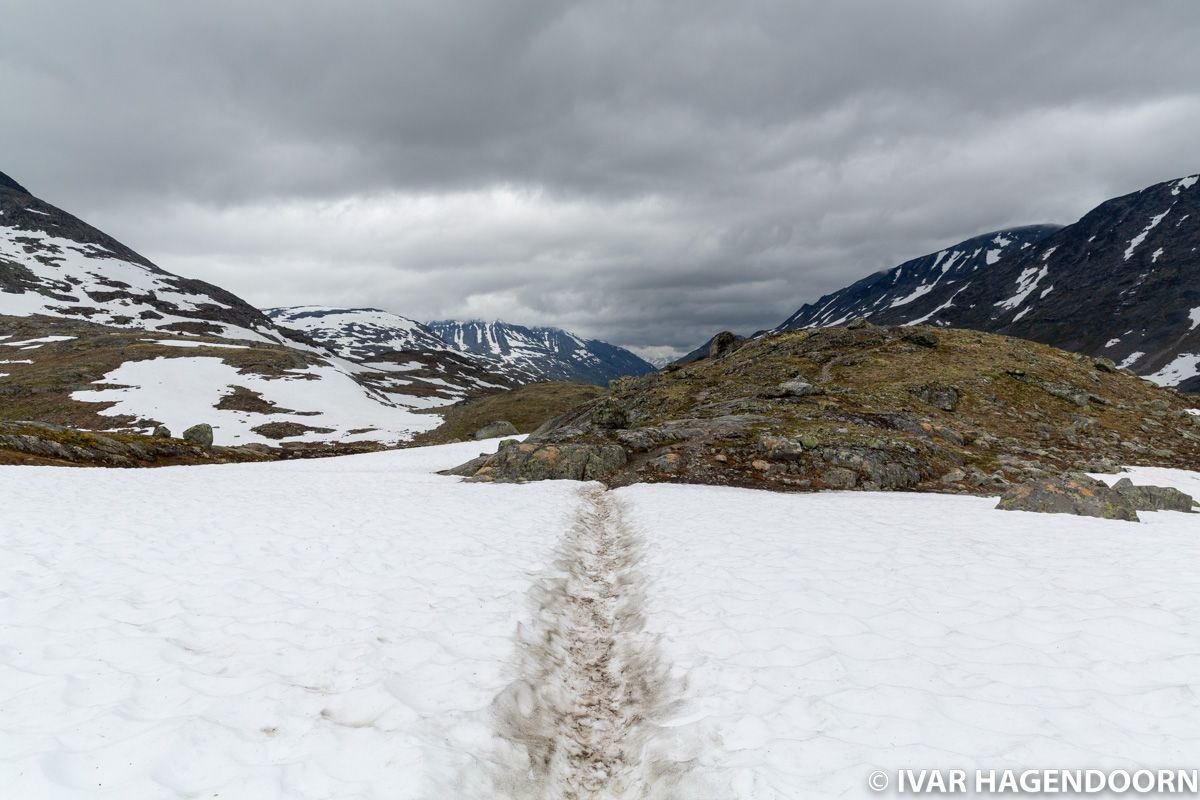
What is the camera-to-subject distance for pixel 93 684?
641 centimetres

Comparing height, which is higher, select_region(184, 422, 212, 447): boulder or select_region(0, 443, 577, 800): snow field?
select_region(184, 422, 212, 447): boulder

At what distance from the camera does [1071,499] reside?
17.1 m

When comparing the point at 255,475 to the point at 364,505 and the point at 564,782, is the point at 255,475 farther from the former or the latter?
the point at 564,782

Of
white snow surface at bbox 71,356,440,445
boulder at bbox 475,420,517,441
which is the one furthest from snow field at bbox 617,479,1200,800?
white snow surface at bbox 71,356,440,445

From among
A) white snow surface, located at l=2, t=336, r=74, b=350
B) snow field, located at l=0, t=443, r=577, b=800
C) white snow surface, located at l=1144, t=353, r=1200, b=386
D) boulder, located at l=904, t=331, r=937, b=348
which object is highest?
white snow surface, located at l=1144, t=353, r=1200, b=386

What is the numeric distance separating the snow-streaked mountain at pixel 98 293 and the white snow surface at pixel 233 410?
8542cm

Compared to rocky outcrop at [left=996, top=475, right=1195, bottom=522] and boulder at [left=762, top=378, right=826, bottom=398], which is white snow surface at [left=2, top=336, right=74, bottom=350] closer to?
boulder at [left=762, top=378, right=826, bottom=398]

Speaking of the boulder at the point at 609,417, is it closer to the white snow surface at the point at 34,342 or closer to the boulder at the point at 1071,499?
the boulder at the point at 1071,499

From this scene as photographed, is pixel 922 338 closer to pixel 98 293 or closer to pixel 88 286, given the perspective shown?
pixel 98 293

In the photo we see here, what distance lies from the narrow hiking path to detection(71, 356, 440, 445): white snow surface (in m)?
69.8

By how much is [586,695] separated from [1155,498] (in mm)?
23769

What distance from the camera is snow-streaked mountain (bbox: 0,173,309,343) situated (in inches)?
5965

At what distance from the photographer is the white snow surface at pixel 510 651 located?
17.6 feet

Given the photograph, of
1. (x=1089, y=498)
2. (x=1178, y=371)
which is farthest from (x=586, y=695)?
(x=1178, y=371)
